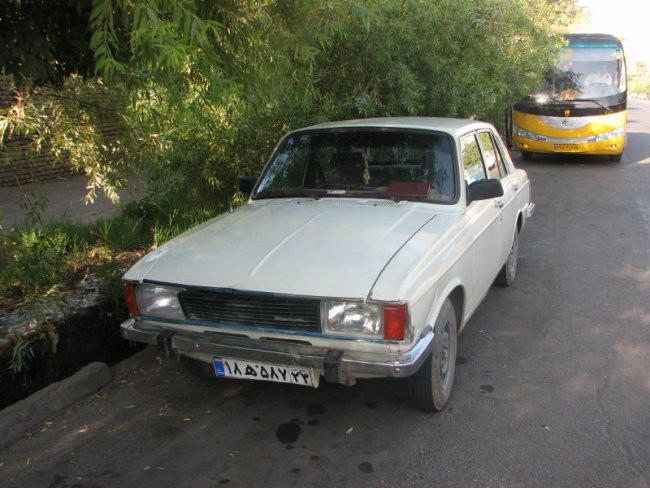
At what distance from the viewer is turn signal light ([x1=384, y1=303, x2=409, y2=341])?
291cm

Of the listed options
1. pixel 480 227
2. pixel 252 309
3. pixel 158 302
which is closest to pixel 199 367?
pixel 158 302

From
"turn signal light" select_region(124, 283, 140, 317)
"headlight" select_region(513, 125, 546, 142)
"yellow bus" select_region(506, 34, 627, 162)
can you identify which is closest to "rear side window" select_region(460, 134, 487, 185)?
"turn signal light" select_region(124, 283, 140, 317)

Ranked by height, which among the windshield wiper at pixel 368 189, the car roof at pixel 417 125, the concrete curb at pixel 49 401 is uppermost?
the car roof at pixel 417 125

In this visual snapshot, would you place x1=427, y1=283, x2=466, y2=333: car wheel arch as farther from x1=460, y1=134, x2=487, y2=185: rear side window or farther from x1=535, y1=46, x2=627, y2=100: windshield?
x1=535, y1=46, x2=627, y2=100: windshield

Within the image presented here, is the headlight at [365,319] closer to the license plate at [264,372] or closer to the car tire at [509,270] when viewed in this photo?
the license plate at [264,372]

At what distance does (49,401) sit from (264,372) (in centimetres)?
150

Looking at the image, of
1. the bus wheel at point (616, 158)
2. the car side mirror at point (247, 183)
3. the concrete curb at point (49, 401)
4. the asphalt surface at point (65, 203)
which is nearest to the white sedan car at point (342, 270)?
the car side mirror at point (247, 183)

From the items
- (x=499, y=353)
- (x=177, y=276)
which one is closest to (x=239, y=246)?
(x=177, y=276)

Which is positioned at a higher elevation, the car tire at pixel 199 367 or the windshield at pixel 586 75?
the windshield at pixel 586 75

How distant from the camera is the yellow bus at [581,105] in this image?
44.3 ft

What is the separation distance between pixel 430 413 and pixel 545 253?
A: 13.0ft

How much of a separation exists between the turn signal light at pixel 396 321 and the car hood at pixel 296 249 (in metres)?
0.15

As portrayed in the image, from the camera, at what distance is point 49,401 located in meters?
3.75

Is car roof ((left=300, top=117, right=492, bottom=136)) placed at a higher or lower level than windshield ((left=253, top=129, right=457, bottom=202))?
higher
